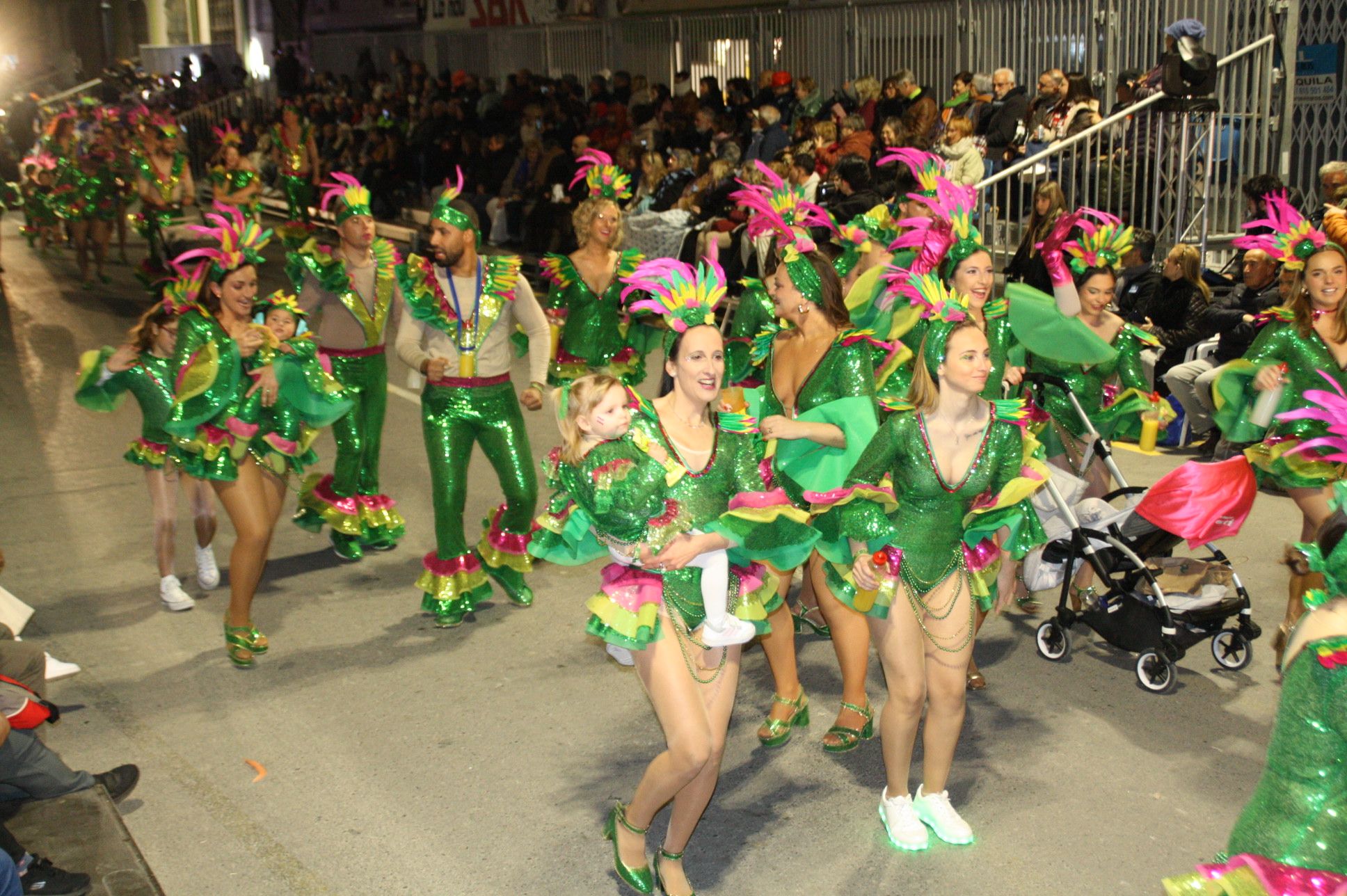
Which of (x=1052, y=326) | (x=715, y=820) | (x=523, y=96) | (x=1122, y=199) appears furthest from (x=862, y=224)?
(x=523, y=96)

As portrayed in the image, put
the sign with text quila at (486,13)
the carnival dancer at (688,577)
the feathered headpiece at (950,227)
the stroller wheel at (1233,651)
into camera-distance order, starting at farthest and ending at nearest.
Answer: the sign with text quila at (486,13)
the stroller wheel at (1233,651)
the feathered headpiece at (950,227)
the carnival dancer at (688,577)

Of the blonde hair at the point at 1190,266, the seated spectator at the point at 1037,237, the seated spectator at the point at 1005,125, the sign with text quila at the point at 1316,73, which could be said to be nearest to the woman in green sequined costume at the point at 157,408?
the seated spectator at the point at 1037,237

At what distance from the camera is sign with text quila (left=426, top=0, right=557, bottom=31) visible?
82.4 ft

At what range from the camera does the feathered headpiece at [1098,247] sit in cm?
662

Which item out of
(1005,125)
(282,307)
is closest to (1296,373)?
(282,307)

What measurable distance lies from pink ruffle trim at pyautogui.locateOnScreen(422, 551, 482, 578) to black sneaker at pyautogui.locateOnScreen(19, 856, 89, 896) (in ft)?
9.52

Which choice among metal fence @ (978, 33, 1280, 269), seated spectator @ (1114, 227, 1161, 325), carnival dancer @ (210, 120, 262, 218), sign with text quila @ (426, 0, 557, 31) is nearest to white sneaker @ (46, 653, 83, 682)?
carnival dancer @ (210, 120, 262, 218)

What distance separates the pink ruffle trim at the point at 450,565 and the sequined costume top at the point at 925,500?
9.04ft

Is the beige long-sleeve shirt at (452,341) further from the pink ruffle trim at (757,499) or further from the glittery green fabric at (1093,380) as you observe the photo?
the pink ruffle trim at (757,499)

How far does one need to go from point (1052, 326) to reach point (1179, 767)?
2139 mm

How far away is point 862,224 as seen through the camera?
7.21 m

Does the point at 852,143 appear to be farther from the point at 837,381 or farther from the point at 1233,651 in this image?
the point at 837,381

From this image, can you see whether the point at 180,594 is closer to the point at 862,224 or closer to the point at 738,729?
the point at 738,729

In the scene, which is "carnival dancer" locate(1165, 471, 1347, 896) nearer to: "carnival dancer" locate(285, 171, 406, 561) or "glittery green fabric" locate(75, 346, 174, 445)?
"carnival dancer" locate(285, 171, 406, 561)
